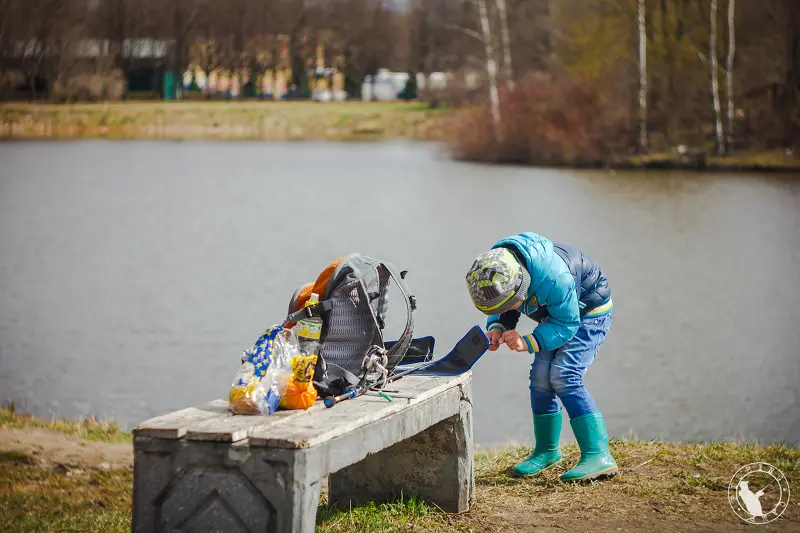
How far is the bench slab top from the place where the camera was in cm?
329

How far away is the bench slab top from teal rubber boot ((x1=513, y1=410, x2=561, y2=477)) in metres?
0.84

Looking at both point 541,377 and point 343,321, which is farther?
point 541,377

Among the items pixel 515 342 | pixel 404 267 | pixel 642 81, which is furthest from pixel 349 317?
pixel 642 81

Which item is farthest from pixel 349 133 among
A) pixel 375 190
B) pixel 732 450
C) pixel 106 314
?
pixel 732 450

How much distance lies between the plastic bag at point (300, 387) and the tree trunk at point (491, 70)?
30028 mm

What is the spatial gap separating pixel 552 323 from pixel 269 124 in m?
38.3

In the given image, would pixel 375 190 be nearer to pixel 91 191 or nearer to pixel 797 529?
pixel 91 191

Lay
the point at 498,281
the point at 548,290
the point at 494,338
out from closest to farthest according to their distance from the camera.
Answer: the point at 498,281
the point at 548,290
the point at 494,338

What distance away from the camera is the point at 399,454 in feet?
14.7

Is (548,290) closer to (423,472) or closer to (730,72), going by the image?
(423,472)

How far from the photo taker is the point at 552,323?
4.50m

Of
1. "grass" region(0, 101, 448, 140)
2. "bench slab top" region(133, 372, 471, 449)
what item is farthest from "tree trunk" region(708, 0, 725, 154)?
"bench slab top" region(133, 372, 471, 449)

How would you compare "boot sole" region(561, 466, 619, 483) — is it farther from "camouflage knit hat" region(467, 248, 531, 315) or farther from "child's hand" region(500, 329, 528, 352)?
"camouflage knit hat" region(467, 248, 531, 315)

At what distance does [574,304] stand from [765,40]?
97.6 feet
